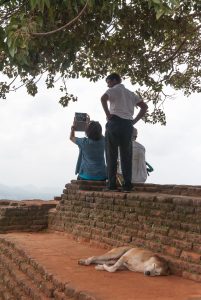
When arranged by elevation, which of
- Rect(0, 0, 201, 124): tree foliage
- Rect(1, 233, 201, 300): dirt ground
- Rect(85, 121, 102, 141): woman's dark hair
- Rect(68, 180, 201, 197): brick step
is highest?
Rect(0, 0, 201, 124): tree foliage

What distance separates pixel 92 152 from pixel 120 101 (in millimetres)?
2079

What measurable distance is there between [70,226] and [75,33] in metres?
3.47

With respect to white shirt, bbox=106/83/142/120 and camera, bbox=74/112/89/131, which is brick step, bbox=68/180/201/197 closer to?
camera, bbox=74/112/89/131

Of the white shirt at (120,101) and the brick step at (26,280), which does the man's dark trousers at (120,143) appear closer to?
the white shirt at (120,101)

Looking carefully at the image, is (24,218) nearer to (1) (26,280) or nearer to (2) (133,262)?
(1) (26,280)

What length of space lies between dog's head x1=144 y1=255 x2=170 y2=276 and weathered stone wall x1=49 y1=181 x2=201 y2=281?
11 centimetres

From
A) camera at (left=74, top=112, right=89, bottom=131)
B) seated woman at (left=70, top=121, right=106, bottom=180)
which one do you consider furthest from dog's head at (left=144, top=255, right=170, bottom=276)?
camera at (left=74, top=112, right=89, bottom=131)

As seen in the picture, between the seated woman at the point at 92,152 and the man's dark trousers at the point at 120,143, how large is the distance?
1.50 m

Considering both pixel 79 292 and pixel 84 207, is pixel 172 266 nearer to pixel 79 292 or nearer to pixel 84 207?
pixel 79 292

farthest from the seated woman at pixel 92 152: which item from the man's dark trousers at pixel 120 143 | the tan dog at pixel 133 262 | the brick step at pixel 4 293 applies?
the tan dog at pixel 133 262

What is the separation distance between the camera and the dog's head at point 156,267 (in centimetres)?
480

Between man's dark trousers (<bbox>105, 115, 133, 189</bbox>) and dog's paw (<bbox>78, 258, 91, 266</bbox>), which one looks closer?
dog's paw (<bbox>78, 258, 91, 266</bbox>)

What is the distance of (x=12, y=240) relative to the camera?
771 cm

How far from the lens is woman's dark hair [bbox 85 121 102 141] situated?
27.0ft
